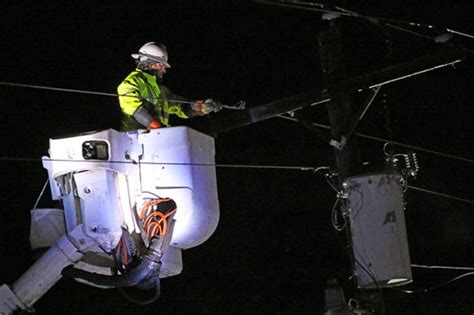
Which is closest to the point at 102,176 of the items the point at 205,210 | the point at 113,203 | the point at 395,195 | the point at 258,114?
the point at 113,203

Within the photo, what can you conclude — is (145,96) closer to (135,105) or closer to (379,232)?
(135,105)

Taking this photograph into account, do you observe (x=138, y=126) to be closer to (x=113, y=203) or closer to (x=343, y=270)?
(x=113, y=203)

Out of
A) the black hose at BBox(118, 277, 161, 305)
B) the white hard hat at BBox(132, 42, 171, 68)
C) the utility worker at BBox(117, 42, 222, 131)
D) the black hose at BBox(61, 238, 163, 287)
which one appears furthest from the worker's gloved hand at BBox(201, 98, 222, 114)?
the black hose at BBox(118, 277, 161, 305)

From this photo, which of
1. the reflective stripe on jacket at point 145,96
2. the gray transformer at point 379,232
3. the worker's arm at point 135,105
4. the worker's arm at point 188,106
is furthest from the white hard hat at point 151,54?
the gray transformer at point 379,232

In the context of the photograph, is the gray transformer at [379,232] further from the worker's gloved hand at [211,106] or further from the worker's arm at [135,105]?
the worker's arm at [135,105]

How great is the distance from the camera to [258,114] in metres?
11.0

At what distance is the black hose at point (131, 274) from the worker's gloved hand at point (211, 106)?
1.80 meters

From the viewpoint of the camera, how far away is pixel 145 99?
10.6 m

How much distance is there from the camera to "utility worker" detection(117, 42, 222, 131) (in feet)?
34.0

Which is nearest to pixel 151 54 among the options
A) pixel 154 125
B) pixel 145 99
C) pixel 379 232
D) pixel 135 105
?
pixel 145 99

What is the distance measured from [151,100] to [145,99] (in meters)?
0.19

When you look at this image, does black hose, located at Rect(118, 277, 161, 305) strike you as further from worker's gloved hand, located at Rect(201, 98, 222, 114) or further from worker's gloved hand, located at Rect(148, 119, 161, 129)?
worker's gloved hand, located at Rect(201, 98, 222, 114)

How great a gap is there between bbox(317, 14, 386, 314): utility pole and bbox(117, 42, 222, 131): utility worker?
1127mm

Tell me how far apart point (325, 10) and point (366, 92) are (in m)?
0.91
